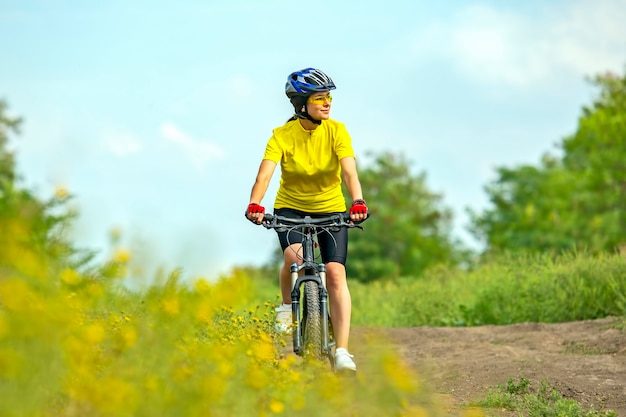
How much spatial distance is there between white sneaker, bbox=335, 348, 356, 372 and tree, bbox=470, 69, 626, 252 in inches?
1054

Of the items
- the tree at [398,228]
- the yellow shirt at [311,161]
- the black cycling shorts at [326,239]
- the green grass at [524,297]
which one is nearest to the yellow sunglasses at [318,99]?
the yellow shirt at [311,161]

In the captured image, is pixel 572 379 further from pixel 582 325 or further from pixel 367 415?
pixel 367 415

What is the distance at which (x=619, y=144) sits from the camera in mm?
44188

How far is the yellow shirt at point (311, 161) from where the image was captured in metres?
7.48

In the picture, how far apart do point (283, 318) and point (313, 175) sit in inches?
41.8

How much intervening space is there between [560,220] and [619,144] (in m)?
5.23

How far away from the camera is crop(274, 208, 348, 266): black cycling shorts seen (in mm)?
7359

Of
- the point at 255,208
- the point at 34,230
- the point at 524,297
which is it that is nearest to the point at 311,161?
the point at 255,208

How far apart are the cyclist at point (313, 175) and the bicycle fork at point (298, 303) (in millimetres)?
159

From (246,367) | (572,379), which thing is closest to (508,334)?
(572,379)

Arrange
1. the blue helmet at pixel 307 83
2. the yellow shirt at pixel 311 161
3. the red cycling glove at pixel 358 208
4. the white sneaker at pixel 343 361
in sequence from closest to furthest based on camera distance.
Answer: the red cycling glove at pixel 358 208
the white sneaker at pixel 343 361
the blue helmet at pixel 307 83
the yellow shirt at pixel 311 161

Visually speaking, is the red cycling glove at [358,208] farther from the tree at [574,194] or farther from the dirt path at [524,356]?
the tree at [574,194]

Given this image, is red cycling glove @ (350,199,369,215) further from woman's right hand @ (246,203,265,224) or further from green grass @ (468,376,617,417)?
green grass @ (468,376,617,417)

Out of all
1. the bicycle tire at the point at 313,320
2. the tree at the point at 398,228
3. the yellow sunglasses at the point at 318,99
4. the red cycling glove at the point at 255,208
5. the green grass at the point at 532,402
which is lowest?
the green grass at the point at 532,402
